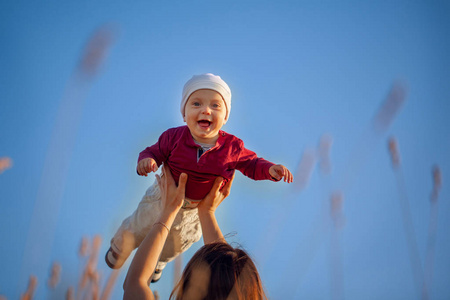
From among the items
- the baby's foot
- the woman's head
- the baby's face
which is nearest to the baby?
the baby's face

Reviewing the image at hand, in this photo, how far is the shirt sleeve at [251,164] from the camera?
300 centimetres

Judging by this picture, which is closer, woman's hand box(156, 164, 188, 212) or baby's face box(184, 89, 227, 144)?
woman's hand box(156, 164, 188, 212)

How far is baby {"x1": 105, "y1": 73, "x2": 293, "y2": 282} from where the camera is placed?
9.68ft

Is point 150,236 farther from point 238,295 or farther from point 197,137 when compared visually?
point 197,137

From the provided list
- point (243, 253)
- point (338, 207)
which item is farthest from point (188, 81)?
point (338, 207)

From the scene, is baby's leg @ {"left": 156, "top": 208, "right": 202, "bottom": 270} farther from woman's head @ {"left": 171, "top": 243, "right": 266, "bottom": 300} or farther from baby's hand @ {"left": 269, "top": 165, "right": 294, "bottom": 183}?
woman's head @ {"left": 171, "top": 243, "right": 266, "bottom": 300}

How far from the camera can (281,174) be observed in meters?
2.81

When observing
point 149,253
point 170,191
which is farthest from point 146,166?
point 149,253

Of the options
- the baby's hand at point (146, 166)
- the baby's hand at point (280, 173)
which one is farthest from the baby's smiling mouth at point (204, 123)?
the baby's hand at point (280, 173)

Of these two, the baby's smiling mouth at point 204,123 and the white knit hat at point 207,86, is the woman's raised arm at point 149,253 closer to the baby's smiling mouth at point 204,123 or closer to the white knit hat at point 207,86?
the baby's smiling mouth at point 204,123

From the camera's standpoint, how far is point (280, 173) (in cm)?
281

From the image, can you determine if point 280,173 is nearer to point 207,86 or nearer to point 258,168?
point 258,168

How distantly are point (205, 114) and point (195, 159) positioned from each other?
0.38m

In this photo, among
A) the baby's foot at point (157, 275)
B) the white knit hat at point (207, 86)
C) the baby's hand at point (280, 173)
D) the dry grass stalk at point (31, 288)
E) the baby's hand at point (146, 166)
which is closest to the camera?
the dry grass stalk at point (31, 288)
